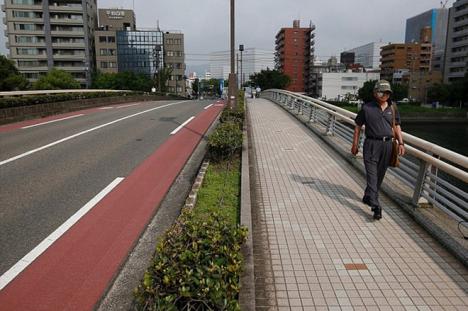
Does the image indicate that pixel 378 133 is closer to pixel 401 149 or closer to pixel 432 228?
pixel 401 149

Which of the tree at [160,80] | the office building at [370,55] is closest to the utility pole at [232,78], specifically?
the tree at [160,80]

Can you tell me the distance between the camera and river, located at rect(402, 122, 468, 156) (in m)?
44.3

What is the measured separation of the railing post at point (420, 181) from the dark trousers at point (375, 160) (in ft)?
1.74

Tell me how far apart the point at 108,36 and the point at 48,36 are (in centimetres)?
1287

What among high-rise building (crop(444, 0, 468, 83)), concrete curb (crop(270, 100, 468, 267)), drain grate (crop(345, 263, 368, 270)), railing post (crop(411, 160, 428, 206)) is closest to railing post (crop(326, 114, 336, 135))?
concrete curb (crop(270, 100, 468, 267))

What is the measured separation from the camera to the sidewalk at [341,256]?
10.9 feet

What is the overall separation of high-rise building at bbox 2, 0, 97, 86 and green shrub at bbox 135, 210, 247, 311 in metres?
74.3

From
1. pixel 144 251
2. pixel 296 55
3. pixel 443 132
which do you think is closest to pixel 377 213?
pixel 144 251

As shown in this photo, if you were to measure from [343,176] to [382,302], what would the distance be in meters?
4.11

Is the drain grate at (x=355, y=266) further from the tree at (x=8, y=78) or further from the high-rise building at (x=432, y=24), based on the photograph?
the high-rise building at (x=432, y=24)

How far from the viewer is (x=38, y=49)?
7044 cm

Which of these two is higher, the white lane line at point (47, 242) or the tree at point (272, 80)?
the tree at point (272, 80)

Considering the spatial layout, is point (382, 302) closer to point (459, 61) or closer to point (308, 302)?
point (308, 302)

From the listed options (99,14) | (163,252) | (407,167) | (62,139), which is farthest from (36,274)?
(99,14)
